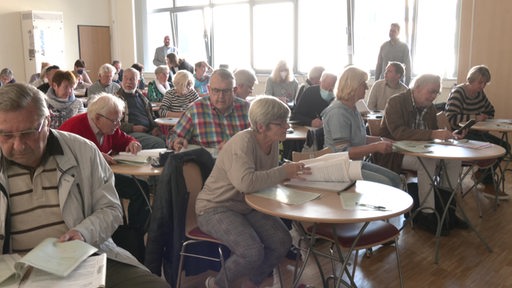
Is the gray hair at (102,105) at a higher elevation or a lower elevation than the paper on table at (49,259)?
higher

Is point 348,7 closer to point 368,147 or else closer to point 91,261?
point 368,147

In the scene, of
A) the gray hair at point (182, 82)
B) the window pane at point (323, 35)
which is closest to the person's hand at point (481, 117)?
the gray hair at point (182, 82)

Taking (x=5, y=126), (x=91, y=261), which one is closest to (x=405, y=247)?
(x=91, y=261)

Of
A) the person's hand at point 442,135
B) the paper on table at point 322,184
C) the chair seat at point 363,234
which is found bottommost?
the chair seat at point 363,234

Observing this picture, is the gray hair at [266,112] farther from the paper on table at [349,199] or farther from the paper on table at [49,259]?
the paper on table at [49,259]

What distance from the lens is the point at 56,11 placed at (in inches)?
454

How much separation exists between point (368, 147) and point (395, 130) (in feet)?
2.36

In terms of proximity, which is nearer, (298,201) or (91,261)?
(91,261)

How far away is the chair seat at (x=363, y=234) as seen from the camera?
2365 mm

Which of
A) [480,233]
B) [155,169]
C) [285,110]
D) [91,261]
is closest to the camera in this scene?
[91,261]

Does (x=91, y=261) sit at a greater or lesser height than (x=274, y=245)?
greater

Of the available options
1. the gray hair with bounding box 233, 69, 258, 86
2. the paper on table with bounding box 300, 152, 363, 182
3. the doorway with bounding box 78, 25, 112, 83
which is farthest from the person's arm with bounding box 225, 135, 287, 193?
the doorway with bounding box 78, 25, 112, 83

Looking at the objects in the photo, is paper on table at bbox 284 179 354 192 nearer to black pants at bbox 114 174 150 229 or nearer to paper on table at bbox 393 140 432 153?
paper on table at bbox 393 140 432 153

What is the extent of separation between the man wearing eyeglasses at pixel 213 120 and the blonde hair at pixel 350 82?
2.43 ft
